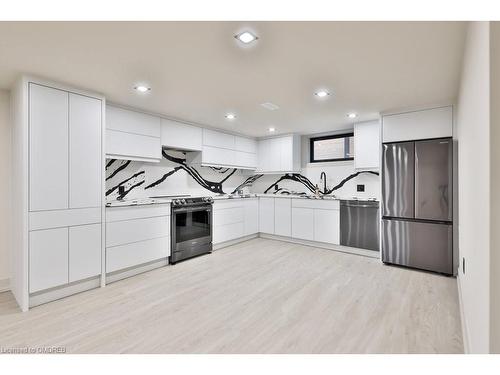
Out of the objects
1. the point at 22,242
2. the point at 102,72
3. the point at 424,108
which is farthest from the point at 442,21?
the point at 22,242

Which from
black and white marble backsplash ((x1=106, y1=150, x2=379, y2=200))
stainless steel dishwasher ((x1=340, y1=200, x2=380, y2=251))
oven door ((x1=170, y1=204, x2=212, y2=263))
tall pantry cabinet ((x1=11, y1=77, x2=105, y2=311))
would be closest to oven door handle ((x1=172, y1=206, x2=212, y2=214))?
oven door ((x1=170, y1=204, x2=212, y2=263))

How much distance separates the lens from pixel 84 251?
2785 mm

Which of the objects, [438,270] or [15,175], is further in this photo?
[438,270]

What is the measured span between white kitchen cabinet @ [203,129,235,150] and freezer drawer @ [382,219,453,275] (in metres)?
2.97

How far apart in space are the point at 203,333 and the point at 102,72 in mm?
2431

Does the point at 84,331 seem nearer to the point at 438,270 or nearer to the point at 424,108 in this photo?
the point at 438,270

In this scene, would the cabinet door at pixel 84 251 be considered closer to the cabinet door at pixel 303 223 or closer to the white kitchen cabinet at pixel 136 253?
the white kitchen cabinet at pixel 136 253

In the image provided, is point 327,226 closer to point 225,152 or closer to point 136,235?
point 225,152

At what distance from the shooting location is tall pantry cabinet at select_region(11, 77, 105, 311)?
243 centimetres

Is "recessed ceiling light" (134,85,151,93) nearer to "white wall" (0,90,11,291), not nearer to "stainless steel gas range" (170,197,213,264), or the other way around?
"white wall" (0,90,11,291)

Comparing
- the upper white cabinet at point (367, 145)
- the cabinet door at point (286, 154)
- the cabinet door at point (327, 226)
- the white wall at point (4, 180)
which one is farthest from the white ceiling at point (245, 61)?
the cabinet door at point (327, 226)

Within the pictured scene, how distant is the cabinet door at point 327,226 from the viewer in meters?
4.43
